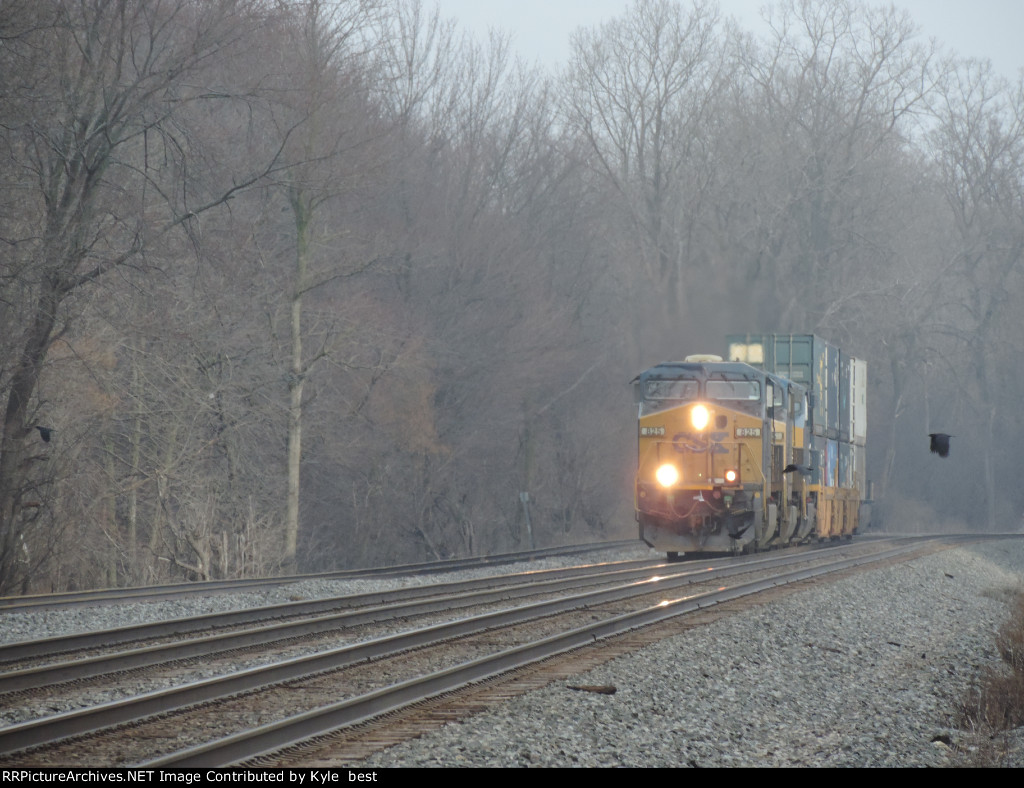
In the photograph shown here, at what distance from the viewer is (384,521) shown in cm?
3362

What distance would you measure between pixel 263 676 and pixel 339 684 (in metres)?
0.59

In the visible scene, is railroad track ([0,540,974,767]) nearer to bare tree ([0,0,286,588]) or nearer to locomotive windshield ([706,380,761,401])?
locomotive windshield ([706,380,761,401])

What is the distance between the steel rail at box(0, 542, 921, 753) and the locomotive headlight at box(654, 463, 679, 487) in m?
5.55

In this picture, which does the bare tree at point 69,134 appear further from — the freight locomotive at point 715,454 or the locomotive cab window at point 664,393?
the freight locomotive at point 715,454

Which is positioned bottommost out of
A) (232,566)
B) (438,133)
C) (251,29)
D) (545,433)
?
(232,566)

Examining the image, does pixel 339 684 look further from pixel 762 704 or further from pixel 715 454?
pixel 715 454

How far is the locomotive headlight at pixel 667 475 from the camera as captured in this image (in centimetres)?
2208

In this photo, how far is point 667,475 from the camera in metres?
22.2

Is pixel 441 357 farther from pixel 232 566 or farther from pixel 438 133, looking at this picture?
pixel 232 566

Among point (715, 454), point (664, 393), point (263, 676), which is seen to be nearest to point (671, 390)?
point (664, 393)

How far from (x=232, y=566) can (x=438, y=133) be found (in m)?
19.4

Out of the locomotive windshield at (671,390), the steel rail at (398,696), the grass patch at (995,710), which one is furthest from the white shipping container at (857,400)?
the grass patch at (995,710)

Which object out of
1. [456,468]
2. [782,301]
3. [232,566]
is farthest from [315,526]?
[782,301]

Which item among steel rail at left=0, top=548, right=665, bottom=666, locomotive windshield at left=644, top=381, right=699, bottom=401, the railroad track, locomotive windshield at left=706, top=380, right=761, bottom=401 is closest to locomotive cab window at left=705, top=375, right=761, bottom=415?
locomotive windshield at left=706, top=380, right=761, bottom=401
